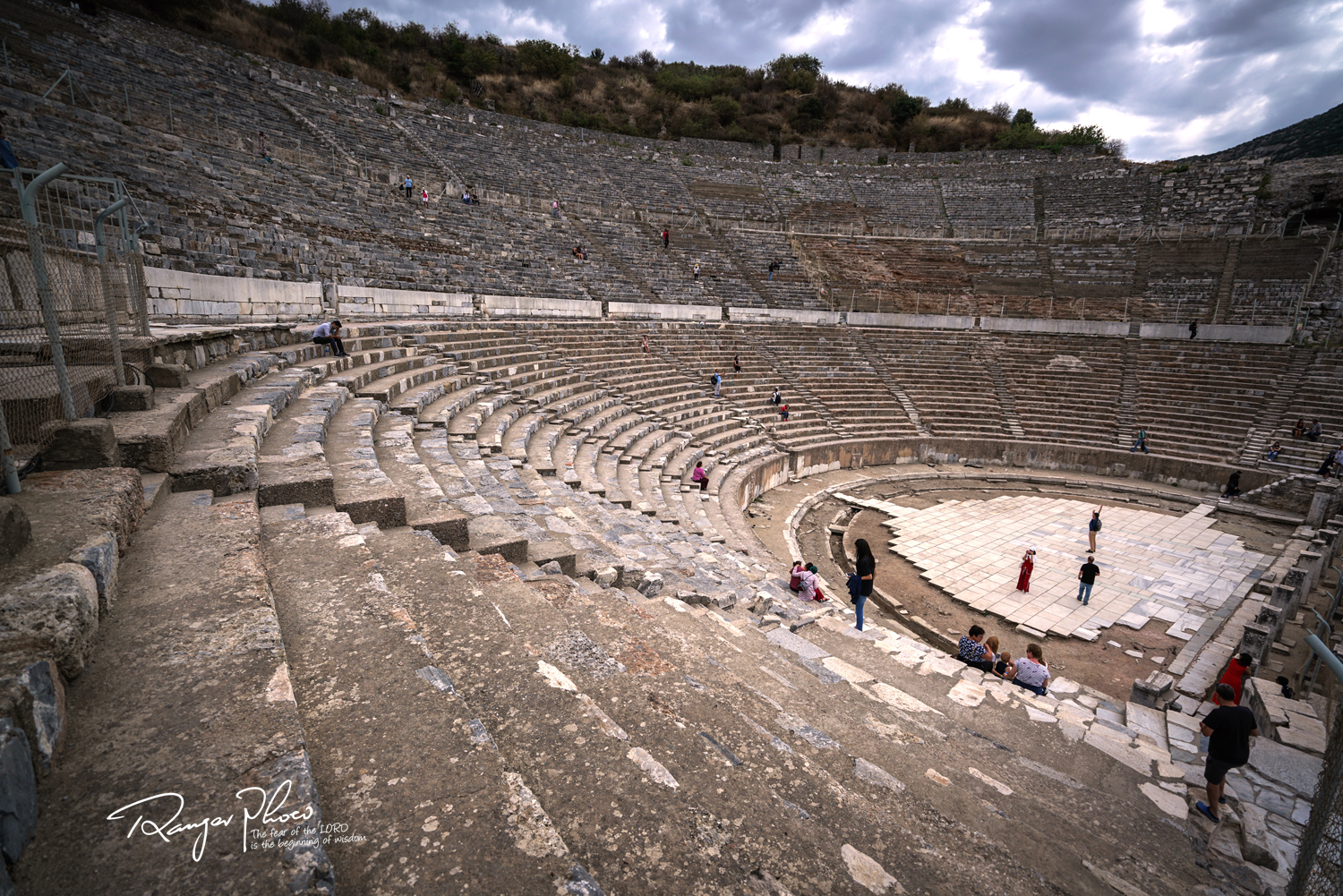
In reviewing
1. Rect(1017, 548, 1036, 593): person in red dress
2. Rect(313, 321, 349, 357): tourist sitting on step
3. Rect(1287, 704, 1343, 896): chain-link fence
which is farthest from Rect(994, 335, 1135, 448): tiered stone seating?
Rect(313, 321, 349, 357): tourist sitting on step

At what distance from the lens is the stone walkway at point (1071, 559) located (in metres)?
8.95

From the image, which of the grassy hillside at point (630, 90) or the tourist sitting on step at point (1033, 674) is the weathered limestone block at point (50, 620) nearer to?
the tourist sitting on step at point (1033, 674)

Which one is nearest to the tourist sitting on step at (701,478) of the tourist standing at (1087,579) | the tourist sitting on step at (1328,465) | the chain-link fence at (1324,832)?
the tourist standing at (1087,579)

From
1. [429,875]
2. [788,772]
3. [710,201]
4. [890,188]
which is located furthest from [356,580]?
[890,188]

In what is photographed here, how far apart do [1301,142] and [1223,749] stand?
45.6 meters

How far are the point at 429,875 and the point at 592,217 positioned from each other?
26.3 m

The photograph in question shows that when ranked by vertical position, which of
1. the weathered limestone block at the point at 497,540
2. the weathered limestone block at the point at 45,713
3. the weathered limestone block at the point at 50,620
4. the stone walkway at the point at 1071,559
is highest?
the weathered limestone block at the point at 50,620

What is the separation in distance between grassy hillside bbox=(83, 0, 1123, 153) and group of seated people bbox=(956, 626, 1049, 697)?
3557 centimetres

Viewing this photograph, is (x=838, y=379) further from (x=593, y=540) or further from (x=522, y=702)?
(x=522, y=702)

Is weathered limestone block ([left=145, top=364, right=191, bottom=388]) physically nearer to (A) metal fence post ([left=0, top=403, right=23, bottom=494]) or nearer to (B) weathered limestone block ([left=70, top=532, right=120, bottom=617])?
(A) metal fence post ([left=0, top=403, right=23, bottom=494])

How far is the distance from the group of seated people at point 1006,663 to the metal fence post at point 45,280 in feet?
24.1

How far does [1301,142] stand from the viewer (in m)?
31.3

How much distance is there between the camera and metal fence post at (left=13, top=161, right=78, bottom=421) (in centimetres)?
277

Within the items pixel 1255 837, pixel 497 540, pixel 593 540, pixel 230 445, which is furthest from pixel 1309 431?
pixel 230 445
